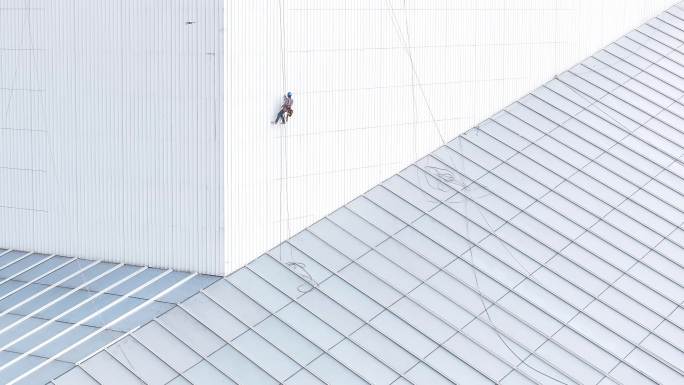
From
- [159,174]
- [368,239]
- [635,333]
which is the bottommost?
[635,333]

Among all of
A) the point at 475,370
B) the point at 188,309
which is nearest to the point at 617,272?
the point at 475,370

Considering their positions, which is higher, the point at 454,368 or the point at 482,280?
the point at 482,280

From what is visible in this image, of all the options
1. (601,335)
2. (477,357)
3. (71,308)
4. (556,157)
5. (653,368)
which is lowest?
(653,368)

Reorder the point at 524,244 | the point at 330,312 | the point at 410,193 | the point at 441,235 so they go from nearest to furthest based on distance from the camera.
Result: the point at 330,312
the point at 441,235
the point at 524,244
the point at 410,193

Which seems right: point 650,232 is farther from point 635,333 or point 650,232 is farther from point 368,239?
point 368,239

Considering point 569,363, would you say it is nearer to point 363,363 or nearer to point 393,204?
point 363,363

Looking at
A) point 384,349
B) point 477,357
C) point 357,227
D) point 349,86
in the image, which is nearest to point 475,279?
point 477,357
